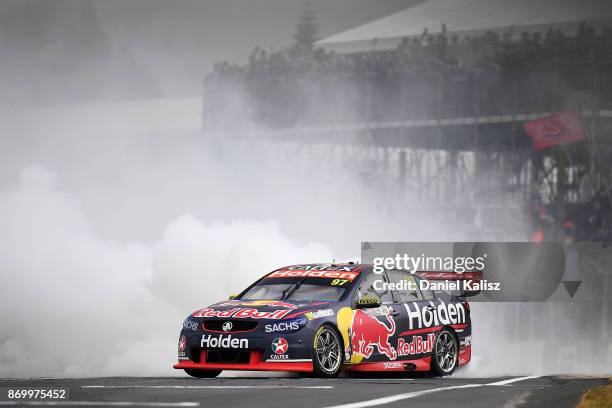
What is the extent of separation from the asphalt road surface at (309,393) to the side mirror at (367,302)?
4.38 feet

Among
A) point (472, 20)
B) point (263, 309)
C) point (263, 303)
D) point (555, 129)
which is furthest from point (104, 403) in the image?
point (472, 20)

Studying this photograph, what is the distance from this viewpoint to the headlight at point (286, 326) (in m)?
11.7

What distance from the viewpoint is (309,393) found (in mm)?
9273

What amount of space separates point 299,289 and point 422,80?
43928 millimetres

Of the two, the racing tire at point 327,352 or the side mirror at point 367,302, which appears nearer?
the racing tire at point 327,352

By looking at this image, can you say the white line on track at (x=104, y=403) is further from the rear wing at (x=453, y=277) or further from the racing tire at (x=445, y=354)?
the rear wing at (x=453, y=277)

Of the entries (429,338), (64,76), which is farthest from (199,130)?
(429,338)

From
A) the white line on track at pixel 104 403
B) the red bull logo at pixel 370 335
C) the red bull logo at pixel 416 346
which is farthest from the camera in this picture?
the red bull logo at pixel 416 346

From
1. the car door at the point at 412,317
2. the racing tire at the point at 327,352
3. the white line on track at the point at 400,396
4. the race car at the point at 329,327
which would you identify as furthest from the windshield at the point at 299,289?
the white line on track at the point at 400,396

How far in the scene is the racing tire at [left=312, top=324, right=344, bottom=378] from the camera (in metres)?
11.7

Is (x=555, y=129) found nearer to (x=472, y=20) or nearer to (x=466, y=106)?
(x=466, y=106)

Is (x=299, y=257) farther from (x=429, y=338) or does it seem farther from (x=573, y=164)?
(x=573, y=164)

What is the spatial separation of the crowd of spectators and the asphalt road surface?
42049mm

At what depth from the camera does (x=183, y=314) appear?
2062 centimetres
